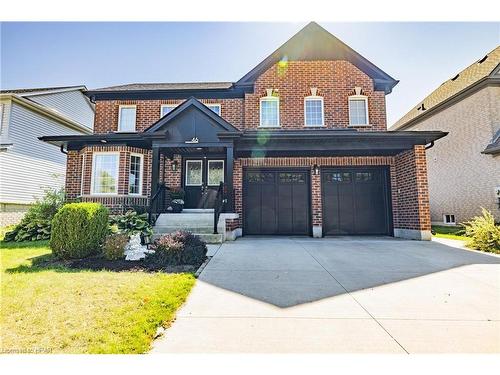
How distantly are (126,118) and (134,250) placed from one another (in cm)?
856

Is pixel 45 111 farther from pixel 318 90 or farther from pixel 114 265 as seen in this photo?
pixel 318 90

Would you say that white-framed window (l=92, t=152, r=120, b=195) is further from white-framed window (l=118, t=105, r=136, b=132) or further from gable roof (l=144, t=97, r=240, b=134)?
gable roof (l=144, t=97, r=240, b=134)

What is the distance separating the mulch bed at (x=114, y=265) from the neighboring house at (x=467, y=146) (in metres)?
14.0

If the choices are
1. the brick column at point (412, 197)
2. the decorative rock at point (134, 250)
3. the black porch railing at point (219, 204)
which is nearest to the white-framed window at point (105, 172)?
the black porch railing at point (219, 204)

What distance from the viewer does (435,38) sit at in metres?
3.65

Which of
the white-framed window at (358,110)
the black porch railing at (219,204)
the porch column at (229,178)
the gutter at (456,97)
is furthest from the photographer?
the gutter at (456,97)

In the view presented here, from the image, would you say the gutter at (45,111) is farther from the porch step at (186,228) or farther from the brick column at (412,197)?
the brick column at (412,197)

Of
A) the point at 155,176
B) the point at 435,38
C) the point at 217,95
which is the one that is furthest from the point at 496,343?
the point at 217,95

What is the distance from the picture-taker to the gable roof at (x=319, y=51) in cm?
1171

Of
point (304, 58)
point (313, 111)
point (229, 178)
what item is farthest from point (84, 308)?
point (304, 58)

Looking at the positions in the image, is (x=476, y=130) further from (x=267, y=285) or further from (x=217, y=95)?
(x=267, y=285)

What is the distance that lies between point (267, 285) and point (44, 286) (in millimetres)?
3384

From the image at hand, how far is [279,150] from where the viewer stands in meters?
9.13

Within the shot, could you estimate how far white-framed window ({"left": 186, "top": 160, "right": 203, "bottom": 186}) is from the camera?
10.8m
